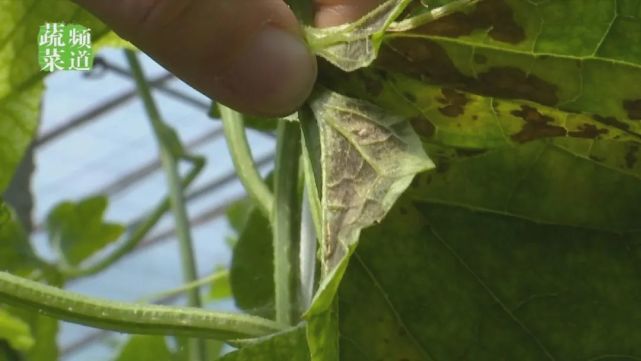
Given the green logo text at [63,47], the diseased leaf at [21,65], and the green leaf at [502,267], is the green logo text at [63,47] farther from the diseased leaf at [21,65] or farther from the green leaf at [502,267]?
the green leaf at [502,267]

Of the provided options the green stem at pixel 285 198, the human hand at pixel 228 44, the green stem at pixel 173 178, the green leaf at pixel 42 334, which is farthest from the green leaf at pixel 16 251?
the human hand at pixel 228 44

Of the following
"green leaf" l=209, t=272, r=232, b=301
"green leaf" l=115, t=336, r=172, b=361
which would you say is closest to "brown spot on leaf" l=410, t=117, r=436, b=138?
"green leaf" l=115, t=336, r=172, b=361

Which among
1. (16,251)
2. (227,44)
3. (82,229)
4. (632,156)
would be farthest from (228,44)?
(82,229)

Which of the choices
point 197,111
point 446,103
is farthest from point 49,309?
point 197,111

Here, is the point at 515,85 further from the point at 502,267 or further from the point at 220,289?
the point at 220,289

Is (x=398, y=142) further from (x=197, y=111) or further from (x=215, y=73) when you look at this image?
(x=197, y=111)
